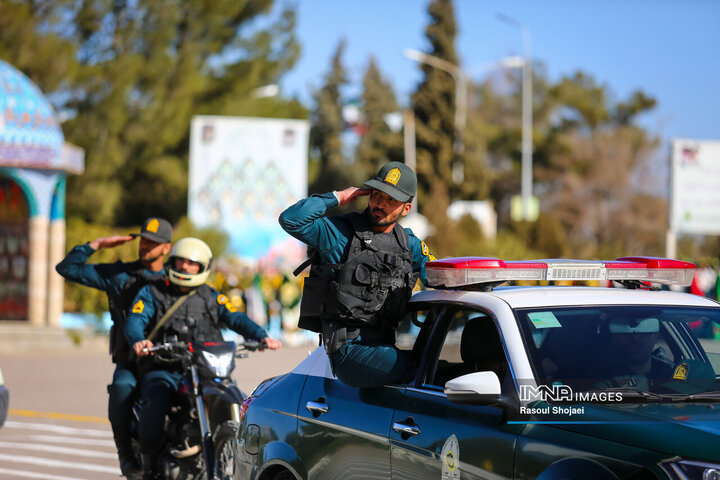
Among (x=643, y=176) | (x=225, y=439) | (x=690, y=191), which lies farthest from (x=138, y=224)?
(x=225, y=439)

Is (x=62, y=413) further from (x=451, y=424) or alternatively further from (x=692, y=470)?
(x=692, y=470)

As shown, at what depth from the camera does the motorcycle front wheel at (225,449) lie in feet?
22.6

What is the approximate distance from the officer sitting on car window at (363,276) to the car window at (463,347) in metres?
0.17

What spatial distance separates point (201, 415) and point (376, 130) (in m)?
68.0

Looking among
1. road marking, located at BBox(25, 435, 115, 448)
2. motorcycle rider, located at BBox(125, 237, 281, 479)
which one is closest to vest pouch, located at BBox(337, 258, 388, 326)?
motorcycle rider, located at BBox(125, 237, 281, 479)

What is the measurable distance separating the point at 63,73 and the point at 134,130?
12.9ft

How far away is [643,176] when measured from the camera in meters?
61.5

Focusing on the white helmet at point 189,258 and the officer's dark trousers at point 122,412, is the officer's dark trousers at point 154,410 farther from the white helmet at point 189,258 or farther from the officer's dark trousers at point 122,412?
the white helmet at point 189,258

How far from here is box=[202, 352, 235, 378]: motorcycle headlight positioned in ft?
23.3

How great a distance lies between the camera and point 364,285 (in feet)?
16.8

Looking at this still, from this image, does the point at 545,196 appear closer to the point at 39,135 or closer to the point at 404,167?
the point at 39,135

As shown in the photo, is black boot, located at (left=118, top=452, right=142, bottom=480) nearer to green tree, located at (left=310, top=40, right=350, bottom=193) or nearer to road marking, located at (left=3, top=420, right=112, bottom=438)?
road marking, located at (left=3, top=420, right=112, bottom=438)

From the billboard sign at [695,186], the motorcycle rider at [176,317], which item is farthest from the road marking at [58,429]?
the billboard sign at [695,186]

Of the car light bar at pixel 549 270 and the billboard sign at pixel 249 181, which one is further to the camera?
the billboard sign at pixel 249 181
